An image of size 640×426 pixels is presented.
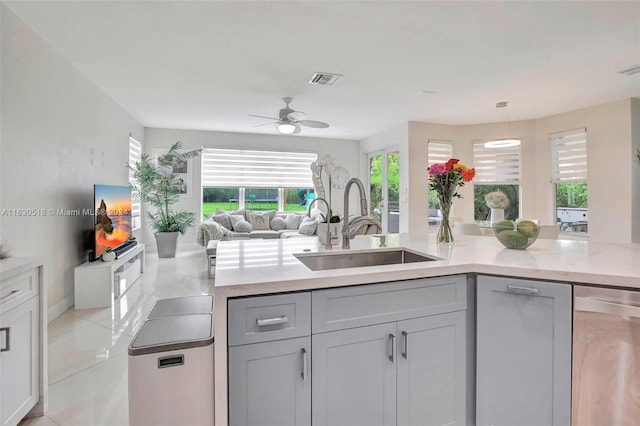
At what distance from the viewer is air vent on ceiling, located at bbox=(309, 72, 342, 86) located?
140 inches

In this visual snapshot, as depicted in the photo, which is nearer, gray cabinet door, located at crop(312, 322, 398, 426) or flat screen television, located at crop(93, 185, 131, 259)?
gray cabinet door, located at crop(312, 322, 398, 426)

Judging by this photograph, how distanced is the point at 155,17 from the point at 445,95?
3.56 meters

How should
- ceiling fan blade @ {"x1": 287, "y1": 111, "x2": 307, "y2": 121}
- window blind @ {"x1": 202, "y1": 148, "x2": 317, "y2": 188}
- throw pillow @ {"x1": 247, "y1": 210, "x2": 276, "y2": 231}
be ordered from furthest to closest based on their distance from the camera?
window blind @ {"x1": 202, "y1": 148, "x2": 317, "y2": 188}, throw pillow @ {"x1": 247, "y1": 210, "x2": 276, "y2": 231}, ceiling fan blade @ {"x1": 287, "y1": 111, "x2": 307, "y2": 121}

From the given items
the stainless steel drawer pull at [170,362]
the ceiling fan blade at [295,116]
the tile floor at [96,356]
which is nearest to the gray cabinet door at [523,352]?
the stainless steel drawer pull at [170,362]

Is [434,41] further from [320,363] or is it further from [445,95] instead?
[320,363]

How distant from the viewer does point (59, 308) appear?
3.10 meters

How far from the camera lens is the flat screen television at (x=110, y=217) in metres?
3.47

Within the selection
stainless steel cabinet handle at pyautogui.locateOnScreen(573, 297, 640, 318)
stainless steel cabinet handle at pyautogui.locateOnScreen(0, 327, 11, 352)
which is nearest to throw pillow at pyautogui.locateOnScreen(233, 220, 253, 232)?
stainless steel cabinet handle at pyautogui.locateOnScreen(0, 327, 11, 352)

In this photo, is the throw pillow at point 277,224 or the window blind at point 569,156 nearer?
the window blind at point 569,156

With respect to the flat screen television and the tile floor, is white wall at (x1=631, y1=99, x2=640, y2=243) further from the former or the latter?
the flat screen television

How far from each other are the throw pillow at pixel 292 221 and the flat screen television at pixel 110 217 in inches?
120

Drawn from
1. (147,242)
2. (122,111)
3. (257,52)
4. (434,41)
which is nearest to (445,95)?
(434,41)

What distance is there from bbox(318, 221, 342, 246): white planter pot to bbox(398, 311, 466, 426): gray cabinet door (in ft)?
2.34

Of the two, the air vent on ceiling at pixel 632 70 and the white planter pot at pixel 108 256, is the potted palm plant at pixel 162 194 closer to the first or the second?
the white planter pot at pixel 108 256
